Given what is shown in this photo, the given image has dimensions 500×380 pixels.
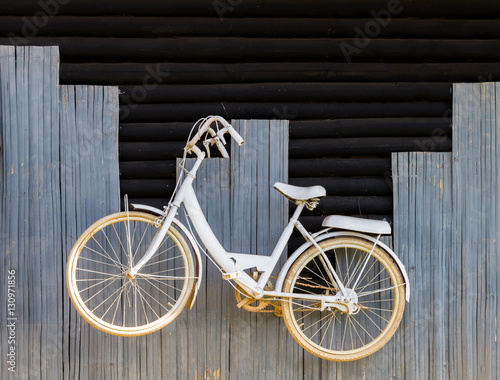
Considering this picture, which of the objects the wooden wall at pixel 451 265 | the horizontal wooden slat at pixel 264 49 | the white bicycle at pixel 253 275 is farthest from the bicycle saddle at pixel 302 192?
the horizontal wooden slat at pixel 264 49

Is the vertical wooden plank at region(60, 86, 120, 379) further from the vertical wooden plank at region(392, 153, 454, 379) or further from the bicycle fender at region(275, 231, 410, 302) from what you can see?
the vertical wooden plank at region(392, 153, 454, 379)

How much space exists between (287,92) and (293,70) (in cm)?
19

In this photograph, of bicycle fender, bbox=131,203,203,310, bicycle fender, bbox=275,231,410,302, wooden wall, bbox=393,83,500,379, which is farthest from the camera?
wooden wall, bbox=393,83,500,379

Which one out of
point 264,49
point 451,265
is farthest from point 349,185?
point 264,49

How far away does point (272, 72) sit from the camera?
3787 millimetres

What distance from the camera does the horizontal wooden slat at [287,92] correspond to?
3748mm

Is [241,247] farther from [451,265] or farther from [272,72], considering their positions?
[451,265]

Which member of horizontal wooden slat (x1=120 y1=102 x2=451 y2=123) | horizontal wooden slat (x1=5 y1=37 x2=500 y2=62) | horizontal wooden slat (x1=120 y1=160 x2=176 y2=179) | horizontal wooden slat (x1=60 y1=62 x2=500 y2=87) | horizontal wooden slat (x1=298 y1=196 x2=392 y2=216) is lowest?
horizontal wooden slat (x1=298 y1=196 x2=392 y2=216)

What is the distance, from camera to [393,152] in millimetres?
3762

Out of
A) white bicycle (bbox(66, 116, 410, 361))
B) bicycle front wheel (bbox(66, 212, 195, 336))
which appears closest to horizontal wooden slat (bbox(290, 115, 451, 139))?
white bicycle (bbox(66, 116, 410, 361))

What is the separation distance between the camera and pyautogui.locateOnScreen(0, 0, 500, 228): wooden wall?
373cm

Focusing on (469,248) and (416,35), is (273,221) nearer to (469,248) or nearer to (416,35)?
(469,248)

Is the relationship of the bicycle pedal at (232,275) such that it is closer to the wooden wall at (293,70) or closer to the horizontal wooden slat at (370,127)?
the wooden wall at (293,70)

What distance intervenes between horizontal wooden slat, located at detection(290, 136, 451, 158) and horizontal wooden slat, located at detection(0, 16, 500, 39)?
2.83 feet
